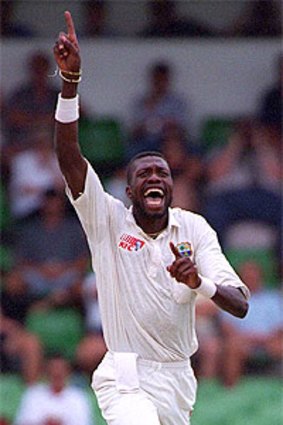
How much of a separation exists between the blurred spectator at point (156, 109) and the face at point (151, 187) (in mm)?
5193

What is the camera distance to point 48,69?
1180 centimetres

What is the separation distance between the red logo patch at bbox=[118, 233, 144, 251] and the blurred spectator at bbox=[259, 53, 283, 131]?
568cm

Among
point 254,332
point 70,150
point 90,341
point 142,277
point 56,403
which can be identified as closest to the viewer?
point 70,150

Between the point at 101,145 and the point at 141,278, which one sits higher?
the point at 141,278

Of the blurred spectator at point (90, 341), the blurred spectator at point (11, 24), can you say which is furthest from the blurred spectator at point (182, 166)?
the blurred spectator at point (11, 24)

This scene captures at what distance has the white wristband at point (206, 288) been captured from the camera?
19.5ft

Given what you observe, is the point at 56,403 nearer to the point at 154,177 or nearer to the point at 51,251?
the point at 51,251

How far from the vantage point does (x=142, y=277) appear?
6.33 m

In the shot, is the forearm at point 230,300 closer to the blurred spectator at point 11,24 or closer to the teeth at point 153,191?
the teeth at point 153,191

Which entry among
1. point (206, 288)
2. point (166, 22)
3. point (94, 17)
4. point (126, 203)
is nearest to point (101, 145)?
point (126, 203)

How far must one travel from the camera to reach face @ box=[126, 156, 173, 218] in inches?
248

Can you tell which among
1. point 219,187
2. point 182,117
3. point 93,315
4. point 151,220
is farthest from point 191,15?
point 151,220

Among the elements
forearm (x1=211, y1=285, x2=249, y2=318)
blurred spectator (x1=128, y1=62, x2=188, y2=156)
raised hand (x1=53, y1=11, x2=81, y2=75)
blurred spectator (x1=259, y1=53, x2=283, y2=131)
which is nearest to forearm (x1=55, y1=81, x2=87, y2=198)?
raised hand (x1=53, y1=11, x2=81, y2=75)

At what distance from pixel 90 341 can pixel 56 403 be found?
672 millimetres
